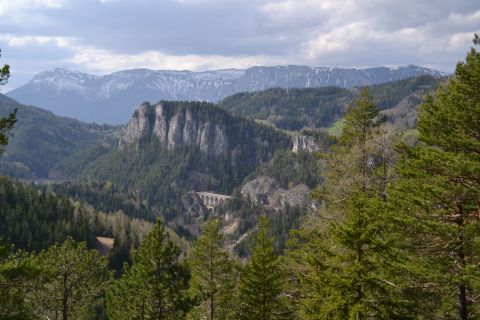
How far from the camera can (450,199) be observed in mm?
18891

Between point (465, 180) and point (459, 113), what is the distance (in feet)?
9.20

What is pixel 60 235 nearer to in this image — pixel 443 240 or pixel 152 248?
pixel 152 248

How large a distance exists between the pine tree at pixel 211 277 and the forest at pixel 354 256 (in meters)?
0.09

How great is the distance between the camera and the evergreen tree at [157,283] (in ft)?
113

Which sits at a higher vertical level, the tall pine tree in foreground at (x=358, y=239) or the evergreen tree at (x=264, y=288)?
the tall pine tree in foreground at (x=358, y=239)

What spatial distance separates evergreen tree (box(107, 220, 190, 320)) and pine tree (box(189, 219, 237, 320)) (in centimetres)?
142

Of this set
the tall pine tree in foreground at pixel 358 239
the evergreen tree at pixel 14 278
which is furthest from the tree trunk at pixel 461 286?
the evergreen tree at pixel 14 278

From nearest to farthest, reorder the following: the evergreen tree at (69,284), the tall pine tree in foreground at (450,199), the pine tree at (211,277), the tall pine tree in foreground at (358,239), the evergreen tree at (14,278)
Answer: the tall pine tree in foreground at (450,199), the evergreen tree at (14,278), the tall pine tree in foreground at (358,239), the evergreen tree at (69,284), the pine tree at (211,277)

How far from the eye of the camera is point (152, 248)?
1357 inches

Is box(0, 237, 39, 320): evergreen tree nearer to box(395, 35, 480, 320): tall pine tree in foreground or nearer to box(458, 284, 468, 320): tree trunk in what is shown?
box(395, 35, 480, 320): tall pine tree in foreground

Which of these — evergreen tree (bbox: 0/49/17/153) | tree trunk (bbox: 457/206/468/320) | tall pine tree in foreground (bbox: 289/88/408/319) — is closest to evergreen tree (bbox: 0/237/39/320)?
evergreen tree (bbox: 0/49/17/153)

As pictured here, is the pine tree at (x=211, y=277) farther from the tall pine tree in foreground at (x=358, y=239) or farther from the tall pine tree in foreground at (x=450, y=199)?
the tall pine tree in foreground at (x=450, y=199)

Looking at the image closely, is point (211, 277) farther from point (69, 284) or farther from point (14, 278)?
point (14, 278)

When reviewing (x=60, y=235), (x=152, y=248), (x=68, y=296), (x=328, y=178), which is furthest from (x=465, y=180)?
(x=60, y=235)
